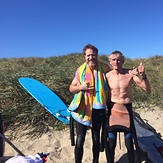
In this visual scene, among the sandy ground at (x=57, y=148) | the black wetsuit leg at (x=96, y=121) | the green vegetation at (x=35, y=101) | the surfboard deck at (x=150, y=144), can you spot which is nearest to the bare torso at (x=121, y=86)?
the black wetsuit leg at (x=96, y=121)

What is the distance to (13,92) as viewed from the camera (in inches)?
239

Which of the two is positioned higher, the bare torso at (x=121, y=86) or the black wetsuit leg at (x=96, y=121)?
the bare torso at (x=121, y=86)

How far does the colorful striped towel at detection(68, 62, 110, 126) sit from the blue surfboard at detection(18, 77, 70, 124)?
2248 mm

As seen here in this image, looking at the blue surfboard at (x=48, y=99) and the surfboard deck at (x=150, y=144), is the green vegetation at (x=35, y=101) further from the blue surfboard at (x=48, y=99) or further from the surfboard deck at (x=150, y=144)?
the surfboard deck at (x=150, y=144)

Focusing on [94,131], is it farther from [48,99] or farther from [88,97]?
[48,99]

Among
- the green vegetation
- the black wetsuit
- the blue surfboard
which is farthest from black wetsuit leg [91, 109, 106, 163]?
the blue surfboard

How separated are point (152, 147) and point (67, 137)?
5.69 ft

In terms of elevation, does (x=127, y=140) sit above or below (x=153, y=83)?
below

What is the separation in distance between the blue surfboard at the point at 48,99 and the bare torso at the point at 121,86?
2380 mm

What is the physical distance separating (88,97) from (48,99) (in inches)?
119

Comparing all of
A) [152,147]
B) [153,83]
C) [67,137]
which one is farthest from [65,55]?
[152,147]

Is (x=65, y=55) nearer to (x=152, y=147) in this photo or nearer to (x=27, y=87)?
(x=27, y=87)

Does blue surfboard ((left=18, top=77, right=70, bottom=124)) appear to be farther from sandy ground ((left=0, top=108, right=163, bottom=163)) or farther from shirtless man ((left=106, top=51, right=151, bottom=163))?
shirtless man ((left=106, top=51, right=151, bottom=163))

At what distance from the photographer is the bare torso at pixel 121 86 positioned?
280 cm
